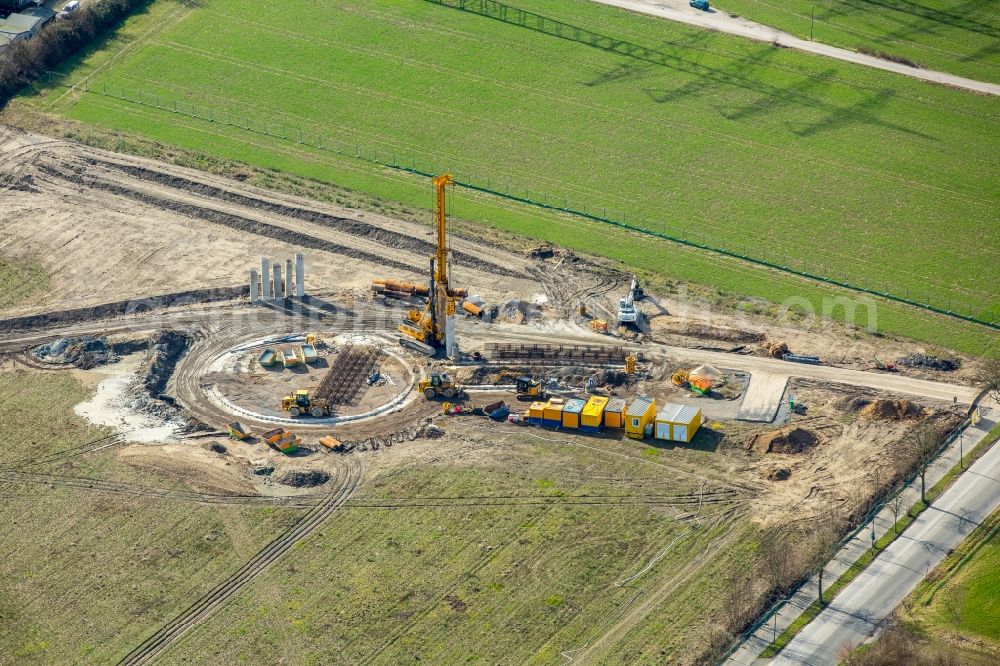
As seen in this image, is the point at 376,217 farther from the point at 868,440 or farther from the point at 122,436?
the point at 868,440

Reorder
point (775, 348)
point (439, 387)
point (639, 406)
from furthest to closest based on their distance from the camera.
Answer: point (775, 348) → point (439, 387) → point (639, 406)

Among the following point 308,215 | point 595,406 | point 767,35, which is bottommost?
point 595,406

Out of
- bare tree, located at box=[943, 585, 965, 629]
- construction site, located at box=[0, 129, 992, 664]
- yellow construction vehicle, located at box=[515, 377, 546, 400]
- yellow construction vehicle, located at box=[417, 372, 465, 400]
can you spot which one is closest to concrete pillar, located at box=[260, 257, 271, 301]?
construction site, located at box=[0, 129, 992, 664]

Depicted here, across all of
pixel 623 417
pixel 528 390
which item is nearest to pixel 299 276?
pixel 528 390

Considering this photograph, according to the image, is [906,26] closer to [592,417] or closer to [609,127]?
[609,127]

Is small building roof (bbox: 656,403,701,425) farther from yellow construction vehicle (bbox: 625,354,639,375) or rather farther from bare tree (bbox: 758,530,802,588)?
bare tree (bbox: 758,530,802,588)

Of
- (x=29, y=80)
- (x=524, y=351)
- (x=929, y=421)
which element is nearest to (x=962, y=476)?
(x=929, y=421)

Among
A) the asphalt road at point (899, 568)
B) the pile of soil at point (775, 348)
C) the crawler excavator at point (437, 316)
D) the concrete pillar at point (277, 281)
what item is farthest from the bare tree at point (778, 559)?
the concrete pillar at point (277, 281)
